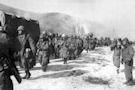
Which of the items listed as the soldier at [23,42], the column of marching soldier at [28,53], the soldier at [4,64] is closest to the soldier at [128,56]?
the column of marching soldier at [28,53]

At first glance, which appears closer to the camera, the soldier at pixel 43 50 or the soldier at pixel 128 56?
the soldier at pixel 128 56

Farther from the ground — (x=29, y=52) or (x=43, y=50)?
(x=29, y=52)

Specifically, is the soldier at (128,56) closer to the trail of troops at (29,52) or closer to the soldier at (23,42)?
the trail of troops at (29,52)

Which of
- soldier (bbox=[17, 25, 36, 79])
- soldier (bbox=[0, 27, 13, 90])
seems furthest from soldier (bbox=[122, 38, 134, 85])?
soldier (bbox=[0, 27, 13, 90])

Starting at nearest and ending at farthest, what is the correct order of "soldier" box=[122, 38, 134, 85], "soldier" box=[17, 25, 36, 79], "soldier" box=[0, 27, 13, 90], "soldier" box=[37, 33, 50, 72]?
"soldier" box=[0, 27, 13, 90], "soldier" box=[17, 25, 36, 79], "soldier" box=[122, 38, 134, 85], "soldier" box=[37, 33, 50, 72]

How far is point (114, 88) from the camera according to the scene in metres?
10.9

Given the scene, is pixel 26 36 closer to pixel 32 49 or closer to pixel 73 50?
pixel 32 49

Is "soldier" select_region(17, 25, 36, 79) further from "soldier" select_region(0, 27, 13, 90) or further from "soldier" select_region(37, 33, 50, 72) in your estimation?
"soldier" select_region(0, 27, 13, 90)

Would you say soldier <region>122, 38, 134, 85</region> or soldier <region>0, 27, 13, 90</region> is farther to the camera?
soldier <region>122, 38, 134, 85</region>

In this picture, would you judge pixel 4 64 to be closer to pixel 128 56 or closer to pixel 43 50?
pixel 128 56

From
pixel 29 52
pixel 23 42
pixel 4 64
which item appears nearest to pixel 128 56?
pixel 29 52

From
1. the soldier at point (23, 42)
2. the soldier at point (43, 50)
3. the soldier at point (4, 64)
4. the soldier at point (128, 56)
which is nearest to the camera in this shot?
the soldier at point (4, 64)

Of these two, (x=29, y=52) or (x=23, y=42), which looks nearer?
(x=23, y=42)

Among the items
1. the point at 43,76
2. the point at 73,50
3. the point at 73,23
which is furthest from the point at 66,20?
the point at 43,76
